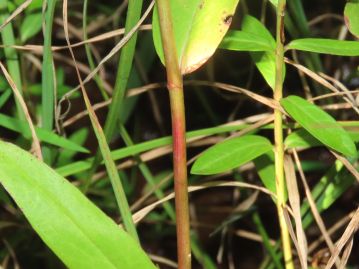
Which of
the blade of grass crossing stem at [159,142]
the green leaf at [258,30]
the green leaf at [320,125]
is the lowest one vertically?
the blade of grass crossing stem at [159,142]

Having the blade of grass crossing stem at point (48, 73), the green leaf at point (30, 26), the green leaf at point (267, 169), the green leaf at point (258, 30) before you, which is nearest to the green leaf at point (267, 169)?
the green leaf at point (267, 169)

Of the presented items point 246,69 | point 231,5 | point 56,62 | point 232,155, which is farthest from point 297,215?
point 56,62

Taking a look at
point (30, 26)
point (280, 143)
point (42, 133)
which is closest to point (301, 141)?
point (280, 143)

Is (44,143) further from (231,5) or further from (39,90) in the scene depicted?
(231,5)

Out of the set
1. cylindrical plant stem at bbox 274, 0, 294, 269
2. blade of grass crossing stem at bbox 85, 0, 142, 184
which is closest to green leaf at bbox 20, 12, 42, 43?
blade of grass crossing stem at bbox 85, 0, 142, 184

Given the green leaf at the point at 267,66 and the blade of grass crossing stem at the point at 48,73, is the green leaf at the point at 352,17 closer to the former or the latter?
the green leaf at the point at 267,66

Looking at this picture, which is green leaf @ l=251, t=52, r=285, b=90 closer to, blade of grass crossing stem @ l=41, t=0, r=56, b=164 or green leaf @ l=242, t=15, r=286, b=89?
green leaf @ l=242, t=15, r=286, b=89

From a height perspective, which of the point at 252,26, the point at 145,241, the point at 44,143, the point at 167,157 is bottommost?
the point at 145,241
